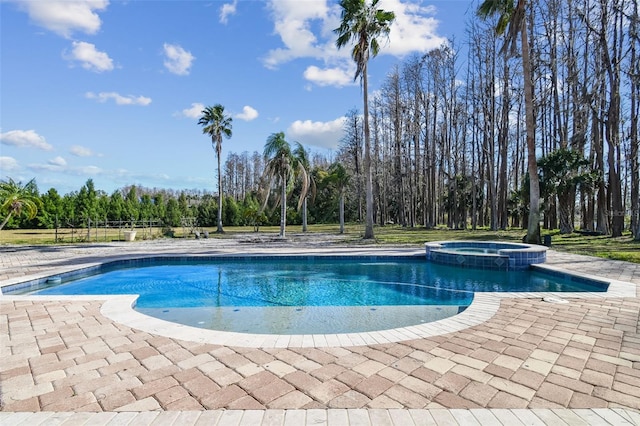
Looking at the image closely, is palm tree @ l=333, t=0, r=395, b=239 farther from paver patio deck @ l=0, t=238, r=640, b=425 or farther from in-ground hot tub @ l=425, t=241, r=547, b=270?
paver patio deck @ l=0, t=238, r=640, b=425

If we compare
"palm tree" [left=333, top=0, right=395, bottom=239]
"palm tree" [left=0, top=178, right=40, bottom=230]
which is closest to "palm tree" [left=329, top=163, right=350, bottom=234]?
"palm tree" [left=333, top=0, right=395, bottom=239]

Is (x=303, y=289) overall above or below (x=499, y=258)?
below

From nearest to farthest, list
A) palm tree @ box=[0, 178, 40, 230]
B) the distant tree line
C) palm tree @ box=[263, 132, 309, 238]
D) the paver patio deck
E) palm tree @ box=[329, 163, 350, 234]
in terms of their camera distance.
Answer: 1. the paver patio deck
2. palm tree @ box=[0, 178, 40, 230]
3. the distant tree line
4. palm tree @ box=[263, 132, 309, 238]
5. palm tree @ box=[329, 163, 350, 234]

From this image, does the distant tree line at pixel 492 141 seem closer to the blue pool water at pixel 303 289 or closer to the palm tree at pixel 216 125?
the palm tree at pixel 216 125

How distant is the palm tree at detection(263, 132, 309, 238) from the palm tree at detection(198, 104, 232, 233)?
24.3 ft

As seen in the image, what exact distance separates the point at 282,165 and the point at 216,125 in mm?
9027

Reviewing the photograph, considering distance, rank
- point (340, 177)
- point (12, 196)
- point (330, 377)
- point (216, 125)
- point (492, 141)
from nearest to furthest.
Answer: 1. point (330, 377)
2. point (12, 196)
3. point (340, 177)
4. point (492, 141)
5. point (216, 125)

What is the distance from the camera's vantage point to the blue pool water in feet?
15.7

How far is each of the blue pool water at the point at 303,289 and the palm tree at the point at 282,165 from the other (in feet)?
27.7

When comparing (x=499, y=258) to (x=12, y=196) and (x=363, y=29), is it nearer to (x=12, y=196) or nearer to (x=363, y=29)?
(x=363, y=29)

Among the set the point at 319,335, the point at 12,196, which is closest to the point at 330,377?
the point at 319,335

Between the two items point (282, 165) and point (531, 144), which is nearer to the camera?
point (531, 144)

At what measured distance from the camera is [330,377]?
2.55 metres

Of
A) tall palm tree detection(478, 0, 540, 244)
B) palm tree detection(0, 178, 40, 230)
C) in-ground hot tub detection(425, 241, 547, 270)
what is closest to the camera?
in-ground hot tub detection(425, 241, 547, 270)
